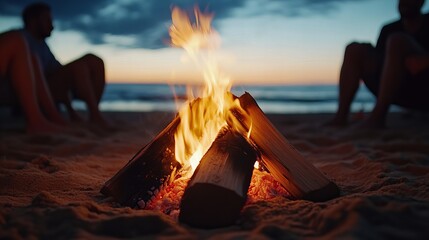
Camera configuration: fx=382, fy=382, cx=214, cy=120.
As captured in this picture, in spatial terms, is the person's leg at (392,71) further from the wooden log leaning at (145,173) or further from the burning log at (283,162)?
the wooden log leaning at (145,173)

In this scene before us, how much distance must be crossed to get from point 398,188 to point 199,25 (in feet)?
5.19

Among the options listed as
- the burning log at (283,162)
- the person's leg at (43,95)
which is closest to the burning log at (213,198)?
the burning log at (283,162)

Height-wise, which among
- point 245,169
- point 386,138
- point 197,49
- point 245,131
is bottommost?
point 386,138

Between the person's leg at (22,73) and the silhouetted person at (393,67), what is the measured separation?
3811 millimetres

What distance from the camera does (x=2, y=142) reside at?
394cm

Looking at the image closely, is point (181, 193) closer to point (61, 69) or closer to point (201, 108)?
point (201, 108)

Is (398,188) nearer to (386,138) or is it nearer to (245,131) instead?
(245,131)

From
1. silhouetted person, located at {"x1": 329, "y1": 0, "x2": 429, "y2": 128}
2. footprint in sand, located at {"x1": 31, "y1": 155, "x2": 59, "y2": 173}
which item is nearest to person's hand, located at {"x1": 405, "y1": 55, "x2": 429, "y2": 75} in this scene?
silhouetted person, located at {"x1": 329, "y1": 0, "x2": 429, "y2": 128}

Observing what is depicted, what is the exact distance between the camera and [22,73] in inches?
174

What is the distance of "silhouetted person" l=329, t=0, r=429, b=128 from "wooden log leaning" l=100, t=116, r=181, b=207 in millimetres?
3212

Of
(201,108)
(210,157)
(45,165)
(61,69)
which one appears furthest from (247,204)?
(61,69)

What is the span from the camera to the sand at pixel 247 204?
159 cm

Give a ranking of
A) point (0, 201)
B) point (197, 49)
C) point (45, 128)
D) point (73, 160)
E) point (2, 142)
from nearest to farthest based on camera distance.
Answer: point (0, 201), point (197, 49), point (73, 160), point (2, 142), point (45, 128)

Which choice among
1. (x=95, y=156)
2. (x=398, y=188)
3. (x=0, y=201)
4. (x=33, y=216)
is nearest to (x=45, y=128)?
(x=95, y=156)
